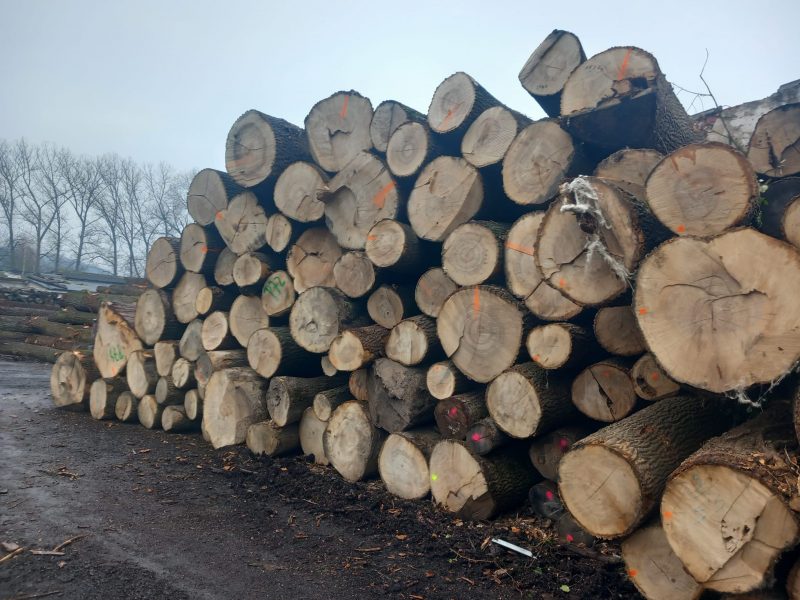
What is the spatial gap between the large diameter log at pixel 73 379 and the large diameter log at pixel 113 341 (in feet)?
0.39

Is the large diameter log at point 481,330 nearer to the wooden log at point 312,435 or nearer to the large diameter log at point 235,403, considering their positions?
the wooden log at point 312,435

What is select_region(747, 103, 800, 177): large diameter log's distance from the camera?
330 centimetres

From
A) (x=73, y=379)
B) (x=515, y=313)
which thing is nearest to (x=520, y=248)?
(x=515, y=313)

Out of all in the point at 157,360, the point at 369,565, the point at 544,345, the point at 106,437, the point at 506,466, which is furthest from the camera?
the point at 157,360

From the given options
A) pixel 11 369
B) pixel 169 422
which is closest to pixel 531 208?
pixel 169 422

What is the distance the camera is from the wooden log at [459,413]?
339 cm

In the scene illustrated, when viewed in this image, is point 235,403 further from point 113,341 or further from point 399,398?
point 113,341

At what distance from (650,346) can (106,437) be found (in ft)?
16.5

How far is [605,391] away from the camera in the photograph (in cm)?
303

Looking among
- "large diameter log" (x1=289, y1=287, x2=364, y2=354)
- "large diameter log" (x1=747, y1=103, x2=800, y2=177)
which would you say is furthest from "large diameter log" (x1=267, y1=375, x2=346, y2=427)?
"large diameter log" (x1=747, y1=103, x2=800, y2=177)

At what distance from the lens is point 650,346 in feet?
8.04

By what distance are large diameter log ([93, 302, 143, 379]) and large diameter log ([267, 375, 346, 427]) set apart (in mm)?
2232

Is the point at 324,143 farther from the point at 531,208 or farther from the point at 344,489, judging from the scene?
the point at 344,489

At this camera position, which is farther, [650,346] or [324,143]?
[324,143]
